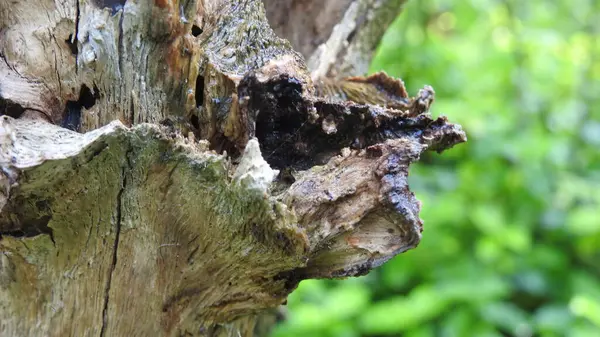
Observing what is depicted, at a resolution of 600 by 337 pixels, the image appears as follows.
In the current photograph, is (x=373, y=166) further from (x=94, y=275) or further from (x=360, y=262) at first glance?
(x=94, y=275)

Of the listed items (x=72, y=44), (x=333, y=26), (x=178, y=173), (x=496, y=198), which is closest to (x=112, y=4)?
(x=72, y=44)

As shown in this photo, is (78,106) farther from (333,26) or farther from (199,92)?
(333,26)

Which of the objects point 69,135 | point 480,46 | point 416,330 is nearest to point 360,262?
point 69,135

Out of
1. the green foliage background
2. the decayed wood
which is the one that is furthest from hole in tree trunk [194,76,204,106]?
the green foliage background

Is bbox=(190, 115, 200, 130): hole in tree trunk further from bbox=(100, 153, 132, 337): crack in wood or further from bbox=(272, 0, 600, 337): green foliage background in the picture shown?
bbox=(272, 0, 600, 337): green foliage background

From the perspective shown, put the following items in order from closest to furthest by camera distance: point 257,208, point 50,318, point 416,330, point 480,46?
point 257,208, point 50,318, point 416,330, point 480,46
